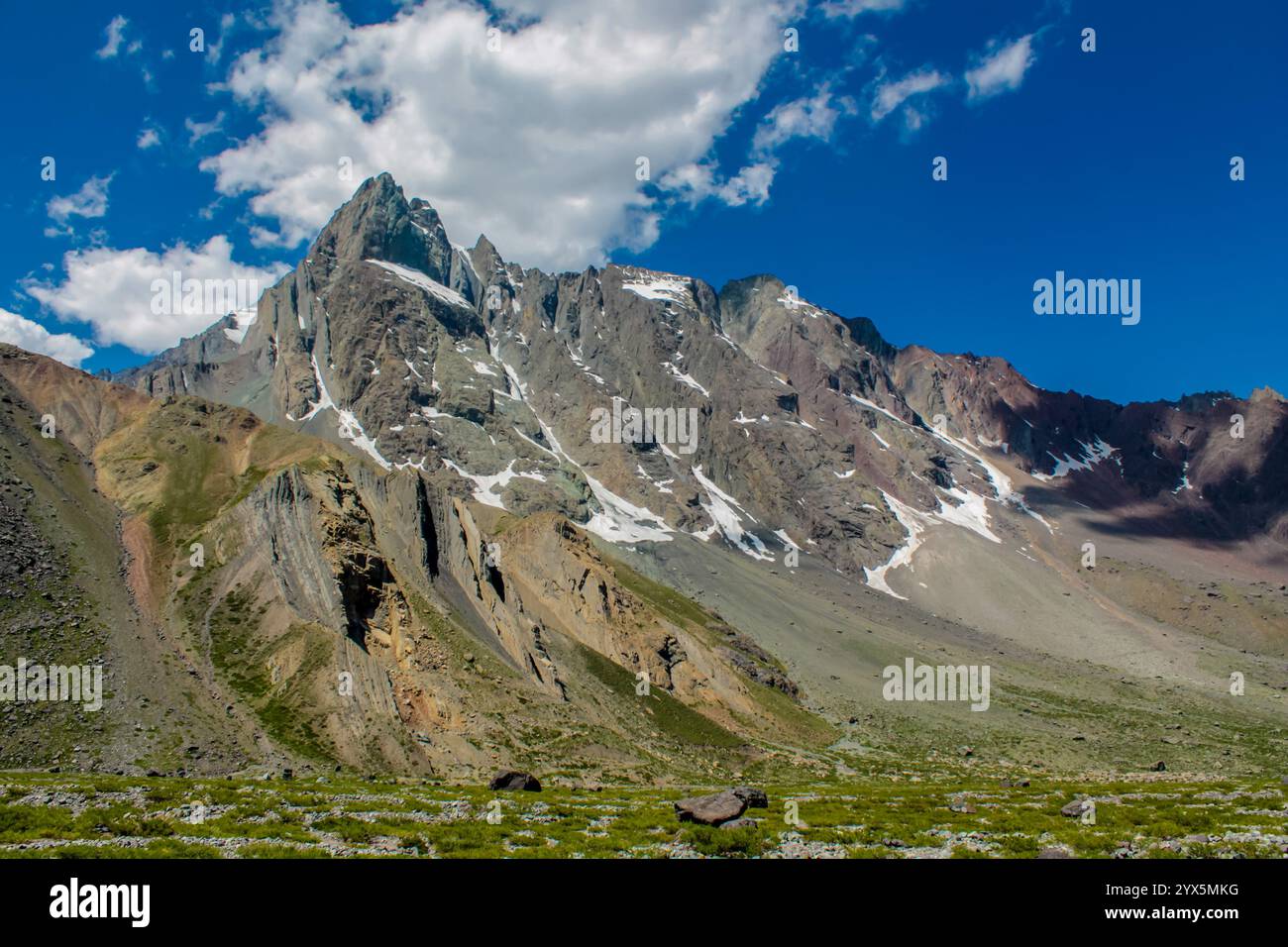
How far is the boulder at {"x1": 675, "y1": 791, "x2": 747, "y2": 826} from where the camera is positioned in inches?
862

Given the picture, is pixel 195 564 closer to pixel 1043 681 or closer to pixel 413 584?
pixel 413 584

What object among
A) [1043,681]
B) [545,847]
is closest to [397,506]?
[545,847]

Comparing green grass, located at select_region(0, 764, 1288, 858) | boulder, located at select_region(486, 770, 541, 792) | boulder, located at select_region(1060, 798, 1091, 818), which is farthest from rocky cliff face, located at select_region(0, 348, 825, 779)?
boulder, located at select_region(1060, 798, 1091, 818)

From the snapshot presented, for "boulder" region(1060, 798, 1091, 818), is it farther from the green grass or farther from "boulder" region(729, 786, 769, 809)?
"boulder" region(729, 786, 769, 809)

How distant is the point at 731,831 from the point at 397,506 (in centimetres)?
6588

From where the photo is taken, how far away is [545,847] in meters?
17.8
